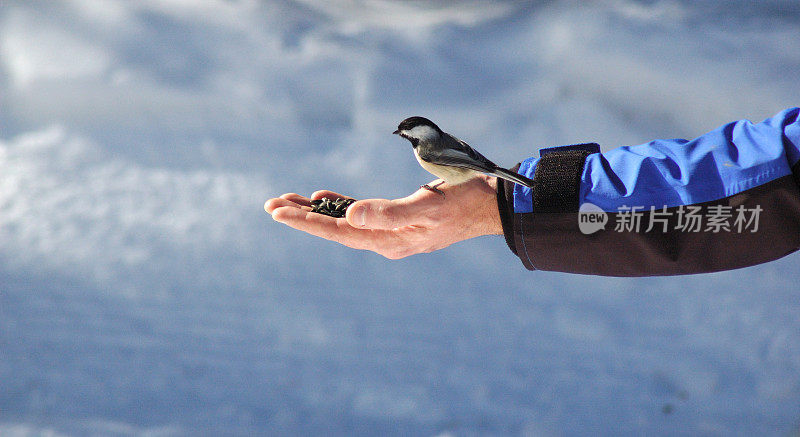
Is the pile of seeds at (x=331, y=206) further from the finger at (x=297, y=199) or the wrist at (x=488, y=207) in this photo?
the wrist at (x=488, y=207)

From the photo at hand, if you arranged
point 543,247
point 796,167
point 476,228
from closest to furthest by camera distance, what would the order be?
point 796,167, point 543,247, point 476,228

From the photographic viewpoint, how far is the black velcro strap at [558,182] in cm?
168

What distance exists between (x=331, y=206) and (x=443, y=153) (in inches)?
22.8

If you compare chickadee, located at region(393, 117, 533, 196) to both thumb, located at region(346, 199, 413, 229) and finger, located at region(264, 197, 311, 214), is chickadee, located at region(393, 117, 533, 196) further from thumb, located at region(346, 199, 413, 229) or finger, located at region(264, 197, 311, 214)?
finger, located at region(264, 197, 311, 214)

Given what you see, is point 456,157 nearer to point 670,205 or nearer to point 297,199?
point 670,205

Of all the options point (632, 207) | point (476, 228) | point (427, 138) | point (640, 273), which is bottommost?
point (640, 273)

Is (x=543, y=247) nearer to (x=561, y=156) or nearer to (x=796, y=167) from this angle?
(x=561, y=156)

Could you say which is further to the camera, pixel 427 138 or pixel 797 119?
pixel 427 138

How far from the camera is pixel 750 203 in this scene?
153 cm

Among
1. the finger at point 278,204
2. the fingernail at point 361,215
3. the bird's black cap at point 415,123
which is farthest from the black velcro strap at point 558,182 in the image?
the finger at point 278,204

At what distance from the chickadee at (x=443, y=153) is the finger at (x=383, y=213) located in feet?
0.45

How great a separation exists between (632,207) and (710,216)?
0.63 ft

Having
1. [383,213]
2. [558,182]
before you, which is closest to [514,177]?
[558,182]

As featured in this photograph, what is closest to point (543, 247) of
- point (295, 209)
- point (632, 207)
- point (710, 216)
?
point (632, 207)
